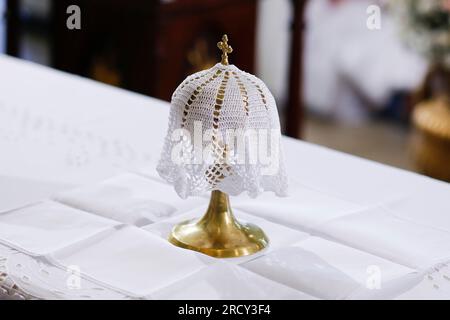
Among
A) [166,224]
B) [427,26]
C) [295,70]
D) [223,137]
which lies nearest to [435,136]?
[427,26]

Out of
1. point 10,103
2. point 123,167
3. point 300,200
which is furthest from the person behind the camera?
point 10,103

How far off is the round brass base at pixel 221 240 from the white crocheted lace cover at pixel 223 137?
9 centimetres

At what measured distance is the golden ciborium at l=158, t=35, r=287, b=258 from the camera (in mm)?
1151

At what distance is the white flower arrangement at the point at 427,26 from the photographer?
3203 millimetres

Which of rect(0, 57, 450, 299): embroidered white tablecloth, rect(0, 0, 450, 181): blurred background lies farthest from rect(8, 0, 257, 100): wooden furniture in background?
rect(0, 57, 450, 299): embroidered white tablecloth

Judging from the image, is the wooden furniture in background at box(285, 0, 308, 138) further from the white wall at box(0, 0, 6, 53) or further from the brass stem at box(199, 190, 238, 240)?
the brass stem at box(199, 190, 238, 240)

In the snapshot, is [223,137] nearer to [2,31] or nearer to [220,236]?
[220,236]

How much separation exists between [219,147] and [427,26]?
2277 millimetres

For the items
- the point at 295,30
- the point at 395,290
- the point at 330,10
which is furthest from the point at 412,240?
the point at 330,10

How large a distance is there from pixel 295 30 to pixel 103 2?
2.51 ft

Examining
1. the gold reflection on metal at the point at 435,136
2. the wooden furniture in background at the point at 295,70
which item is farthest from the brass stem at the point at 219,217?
the gold reflection on metal at the point at 435,136

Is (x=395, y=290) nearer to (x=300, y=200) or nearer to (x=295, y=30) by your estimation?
(x=300, y=200)

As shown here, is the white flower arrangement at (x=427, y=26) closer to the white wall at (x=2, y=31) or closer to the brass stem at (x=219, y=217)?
the white wall at (x=2, y=31)

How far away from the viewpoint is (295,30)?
302 cm
